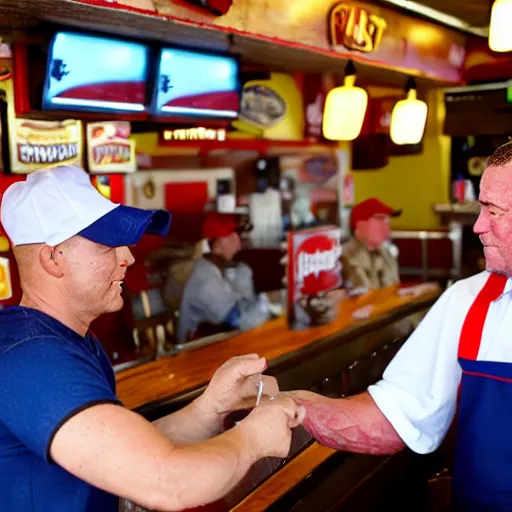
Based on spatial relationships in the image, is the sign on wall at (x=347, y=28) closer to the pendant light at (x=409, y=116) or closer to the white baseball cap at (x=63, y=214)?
the pendant light at (x=409, y=116)

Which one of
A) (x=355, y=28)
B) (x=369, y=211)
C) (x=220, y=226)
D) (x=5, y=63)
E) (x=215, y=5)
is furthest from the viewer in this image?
(x=369, y=211)

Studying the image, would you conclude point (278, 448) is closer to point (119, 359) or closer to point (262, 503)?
point (262, 503)

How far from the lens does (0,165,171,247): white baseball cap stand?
1.69m

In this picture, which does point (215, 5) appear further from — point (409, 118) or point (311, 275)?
point (409, 118)

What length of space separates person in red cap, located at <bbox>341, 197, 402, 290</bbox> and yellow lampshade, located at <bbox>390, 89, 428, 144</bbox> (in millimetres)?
1217

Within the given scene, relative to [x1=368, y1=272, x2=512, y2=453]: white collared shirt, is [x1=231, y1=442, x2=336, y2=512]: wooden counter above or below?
below

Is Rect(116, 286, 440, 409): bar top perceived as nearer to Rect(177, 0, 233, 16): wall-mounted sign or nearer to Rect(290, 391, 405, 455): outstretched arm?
Rect(290, 391, 405, 455): outstretched arm

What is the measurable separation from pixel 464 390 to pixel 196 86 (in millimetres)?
3240

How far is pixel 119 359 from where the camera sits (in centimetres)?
509

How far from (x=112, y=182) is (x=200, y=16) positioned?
1.92 metres

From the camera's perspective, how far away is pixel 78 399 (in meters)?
1.43

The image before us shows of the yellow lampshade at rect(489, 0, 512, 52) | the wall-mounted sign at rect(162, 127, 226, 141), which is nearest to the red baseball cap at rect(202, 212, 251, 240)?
the wall-mounted sign at rect(162, 127, 226, 141)

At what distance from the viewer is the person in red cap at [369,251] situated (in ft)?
22.0

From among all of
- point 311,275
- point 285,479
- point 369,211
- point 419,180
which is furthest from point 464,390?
point 419,180
